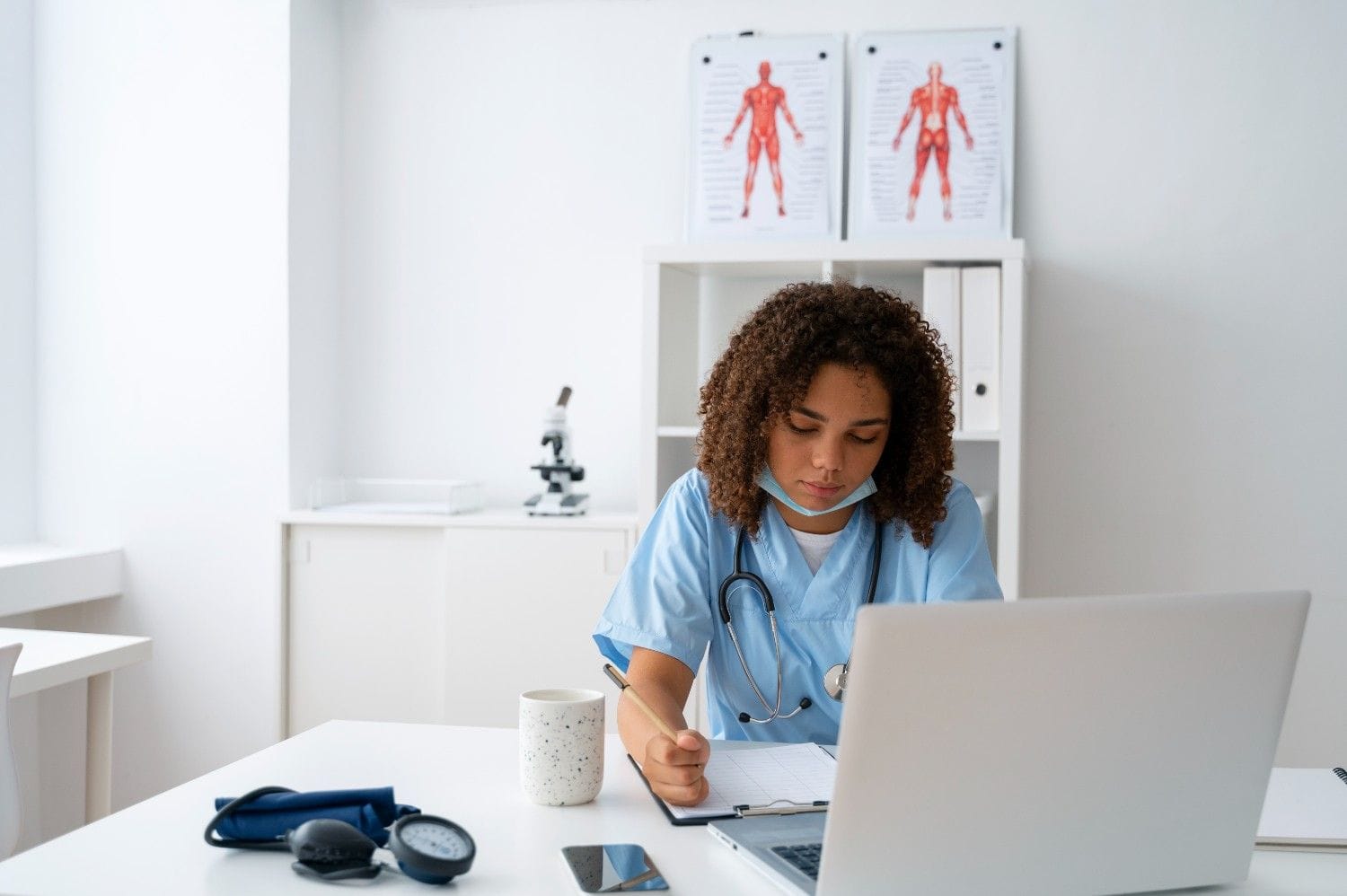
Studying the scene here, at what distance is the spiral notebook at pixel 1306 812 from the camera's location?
1.19 metres

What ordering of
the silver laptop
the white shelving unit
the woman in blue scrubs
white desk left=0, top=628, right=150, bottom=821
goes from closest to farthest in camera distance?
1. the silver laptop
2. the woman in blue scrubs
3. white desk left=0, top=628, right=150, bottom=821
4. the white shelving unit

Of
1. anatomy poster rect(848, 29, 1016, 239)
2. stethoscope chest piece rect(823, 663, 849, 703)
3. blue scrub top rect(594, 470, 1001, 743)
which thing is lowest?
stethoscope chest piece rect(823, 663, 849, 703)

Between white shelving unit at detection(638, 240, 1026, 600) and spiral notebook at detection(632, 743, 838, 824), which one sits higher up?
white shelving unit at detection(638, 240, 1026, 600)

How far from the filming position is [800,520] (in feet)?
5.57

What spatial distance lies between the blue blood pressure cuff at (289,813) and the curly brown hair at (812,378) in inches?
26.2

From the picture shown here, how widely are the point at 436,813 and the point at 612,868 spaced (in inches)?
9.5

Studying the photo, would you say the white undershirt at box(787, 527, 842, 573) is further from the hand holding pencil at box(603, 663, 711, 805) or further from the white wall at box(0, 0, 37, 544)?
the white wall at box(0, 0, 37, 544)

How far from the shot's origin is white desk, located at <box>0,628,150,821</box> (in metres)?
2.17

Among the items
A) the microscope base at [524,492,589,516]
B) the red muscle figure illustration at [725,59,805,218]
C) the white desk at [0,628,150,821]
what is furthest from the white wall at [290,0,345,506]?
Answer: the red muscle figure illustration at [725,59,805,218]

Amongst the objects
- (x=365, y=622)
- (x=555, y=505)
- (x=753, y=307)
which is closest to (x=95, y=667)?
(x=365, y=622)

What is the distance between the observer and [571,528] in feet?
9.50

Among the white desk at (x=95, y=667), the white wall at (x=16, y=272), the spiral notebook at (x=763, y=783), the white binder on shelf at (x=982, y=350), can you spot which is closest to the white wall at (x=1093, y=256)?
the white binder on shelf at (x=982, y=350)

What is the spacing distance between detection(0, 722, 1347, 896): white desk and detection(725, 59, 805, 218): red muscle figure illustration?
192 centimetres

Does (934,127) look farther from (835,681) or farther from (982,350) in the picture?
(835,681)
